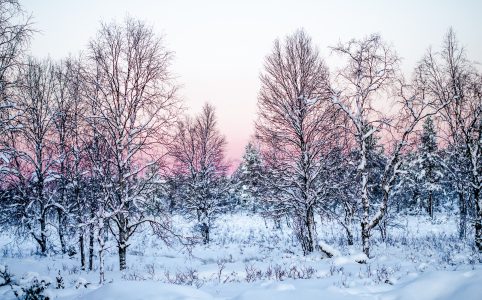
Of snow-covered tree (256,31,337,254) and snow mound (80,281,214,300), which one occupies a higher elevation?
snow-covered tree (256,31,337,254)

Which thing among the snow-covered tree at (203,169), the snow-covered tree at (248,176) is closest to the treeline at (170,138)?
the snow-covered tree at (203,169)

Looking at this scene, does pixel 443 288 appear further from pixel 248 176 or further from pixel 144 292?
pixel 248 176

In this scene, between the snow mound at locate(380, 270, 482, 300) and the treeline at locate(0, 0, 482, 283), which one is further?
the treeline at locate(0, 0, 482, 283)

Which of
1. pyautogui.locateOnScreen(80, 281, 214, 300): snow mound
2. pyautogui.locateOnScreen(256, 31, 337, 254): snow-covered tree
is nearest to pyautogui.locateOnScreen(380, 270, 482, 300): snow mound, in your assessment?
pyautogui.locateOnScreen(80, 281, 214, 300): snow mound

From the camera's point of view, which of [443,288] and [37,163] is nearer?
[443,288]

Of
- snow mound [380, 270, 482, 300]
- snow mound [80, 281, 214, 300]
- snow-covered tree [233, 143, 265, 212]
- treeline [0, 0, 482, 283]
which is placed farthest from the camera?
snow-covered tree [233, 143, 265, 212]

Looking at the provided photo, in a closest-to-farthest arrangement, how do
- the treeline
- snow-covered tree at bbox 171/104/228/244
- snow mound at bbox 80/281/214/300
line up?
snow mound at bbox 80/281/214/300 < the treeline < snow-covered tree at bbox 171/104/228/244

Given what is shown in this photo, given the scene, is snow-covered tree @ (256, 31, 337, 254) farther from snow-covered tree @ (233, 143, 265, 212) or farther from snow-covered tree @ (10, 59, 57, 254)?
Result: snow-covered tree @ (233, 143, 265, 212)

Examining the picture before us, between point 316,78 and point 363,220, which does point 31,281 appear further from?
point 316,78

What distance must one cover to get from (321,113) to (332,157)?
1.92 metres

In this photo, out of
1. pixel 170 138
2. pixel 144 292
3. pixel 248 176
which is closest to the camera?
pixel 144 292

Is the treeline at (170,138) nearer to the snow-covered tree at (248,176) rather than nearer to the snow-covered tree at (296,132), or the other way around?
the snow-covered tree at (296,132)

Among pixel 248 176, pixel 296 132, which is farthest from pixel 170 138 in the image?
pixel 248 176

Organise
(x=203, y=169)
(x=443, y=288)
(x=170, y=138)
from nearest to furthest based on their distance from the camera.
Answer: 1. (x=443, y=288)
2. (x=170, y=138)
3. (x=203, y=169)
